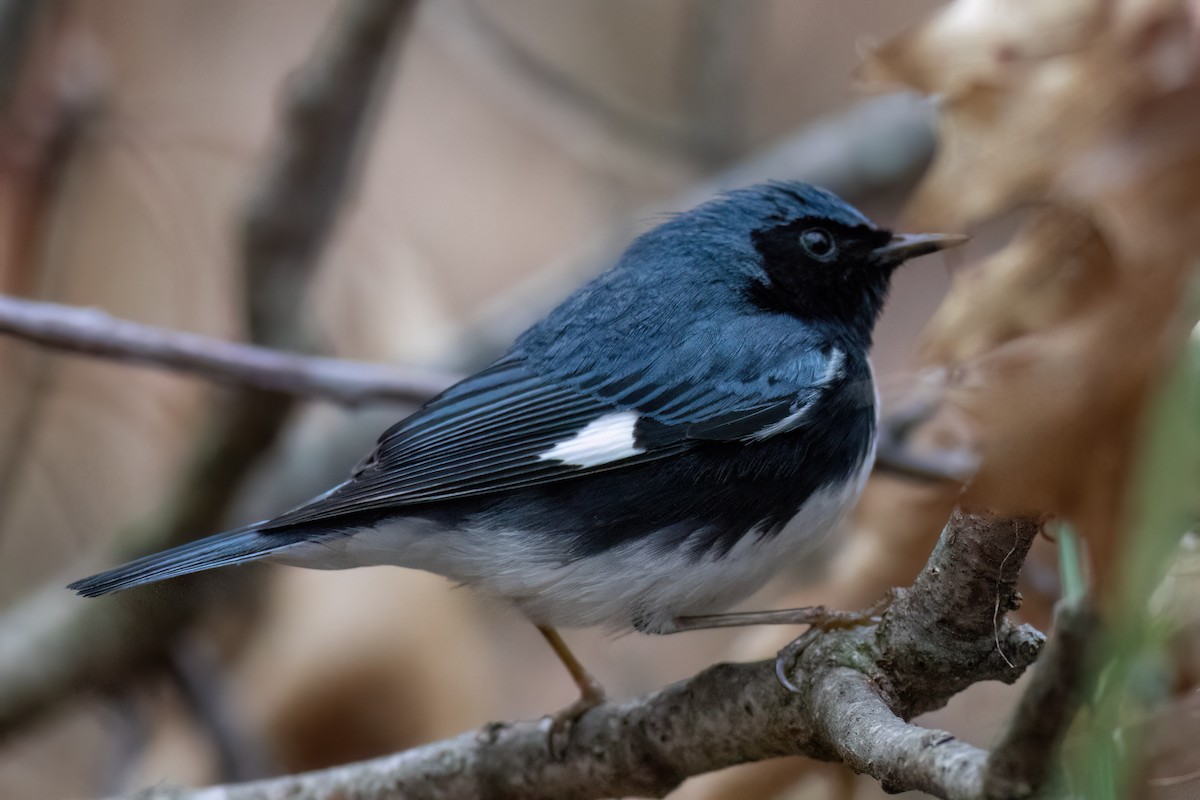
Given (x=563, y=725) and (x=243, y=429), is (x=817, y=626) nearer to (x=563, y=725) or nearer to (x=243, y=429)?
(x=563, y=725)

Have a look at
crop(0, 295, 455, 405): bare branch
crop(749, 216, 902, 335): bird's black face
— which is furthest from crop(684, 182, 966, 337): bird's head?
crop(0, 295, 455, 405): bare branch

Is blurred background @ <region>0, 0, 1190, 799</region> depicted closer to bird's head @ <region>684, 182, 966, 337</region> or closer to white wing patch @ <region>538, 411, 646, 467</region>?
bird's head @ <region>684, 182, 966, 337</region>

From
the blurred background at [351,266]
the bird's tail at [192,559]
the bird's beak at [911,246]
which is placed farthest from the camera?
the blurred background at [351,266]

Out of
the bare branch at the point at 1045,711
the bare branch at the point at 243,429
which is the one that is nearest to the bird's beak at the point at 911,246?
the bare branch at the point at 243,429

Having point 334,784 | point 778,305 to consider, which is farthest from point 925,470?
point 334,784

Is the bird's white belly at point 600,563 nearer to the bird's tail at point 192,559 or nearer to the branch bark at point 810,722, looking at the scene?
the bird's tail at point 192,559

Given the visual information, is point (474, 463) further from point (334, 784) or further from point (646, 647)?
point (646, 647)

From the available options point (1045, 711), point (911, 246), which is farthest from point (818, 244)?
point (1045, 711)
